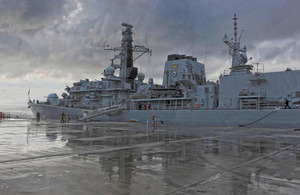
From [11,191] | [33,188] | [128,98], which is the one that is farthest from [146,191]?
[128,98]

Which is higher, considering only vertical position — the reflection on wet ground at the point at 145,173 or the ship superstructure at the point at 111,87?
the ship superstructure at the point at 111,87

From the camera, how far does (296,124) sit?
65.7 ft

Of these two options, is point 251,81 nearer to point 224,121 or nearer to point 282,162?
point 224,121

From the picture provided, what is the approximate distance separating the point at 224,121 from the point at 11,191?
70.2 ft

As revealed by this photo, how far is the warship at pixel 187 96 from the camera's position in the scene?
21.8 m

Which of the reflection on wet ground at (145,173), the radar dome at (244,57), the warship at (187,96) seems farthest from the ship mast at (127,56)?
the reflection on wet ground at (145,173)

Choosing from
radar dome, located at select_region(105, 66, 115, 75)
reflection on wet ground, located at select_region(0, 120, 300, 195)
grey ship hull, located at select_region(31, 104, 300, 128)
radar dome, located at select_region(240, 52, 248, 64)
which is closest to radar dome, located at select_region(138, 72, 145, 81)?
radar dome, located at select_region(105, 66, 115, 75)

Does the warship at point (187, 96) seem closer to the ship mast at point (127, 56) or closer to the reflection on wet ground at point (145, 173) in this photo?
the ship mast at point (127, 56)

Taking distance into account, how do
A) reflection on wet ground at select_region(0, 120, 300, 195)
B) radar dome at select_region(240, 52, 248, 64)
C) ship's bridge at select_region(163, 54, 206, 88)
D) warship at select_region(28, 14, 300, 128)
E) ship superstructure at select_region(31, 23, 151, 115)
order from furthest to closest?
ship superstructure at select_region(31, 23, 151, 115), ship's bridge at select_region(163, 54, 206, 88), radar dome at select_region(240, 52, 248, 64), warship at select_region(28, 14, 300, 128), reflection on wet ground at select_region(0, 120, 300, 195)

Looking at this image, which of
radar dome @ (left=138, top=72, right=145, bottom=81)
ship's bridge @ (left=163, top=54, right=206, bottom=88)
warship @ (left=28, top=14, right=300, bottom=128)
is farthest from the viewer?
radar dome @ (left=138, top=72, right=145, bottom=81)

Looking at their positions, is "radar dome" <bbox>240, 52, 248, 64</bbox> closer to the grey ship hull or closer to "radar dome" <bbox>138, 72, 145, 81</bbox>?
the grey ship hull

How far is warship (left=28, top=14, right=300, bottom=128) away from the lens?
2181 centimetres

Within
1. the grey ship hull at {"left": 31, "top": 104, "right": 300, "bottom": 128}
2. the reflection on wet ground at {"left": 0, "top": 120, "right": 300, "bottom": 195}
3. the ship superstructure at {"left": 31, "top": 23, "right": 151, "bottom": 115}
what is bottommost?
the reflection on wet ground at {"left": 0, "top": 120, "right": 300, "bottom": 195}

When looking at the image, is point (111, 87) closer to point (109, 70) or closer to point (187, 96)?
point (109, 70)
